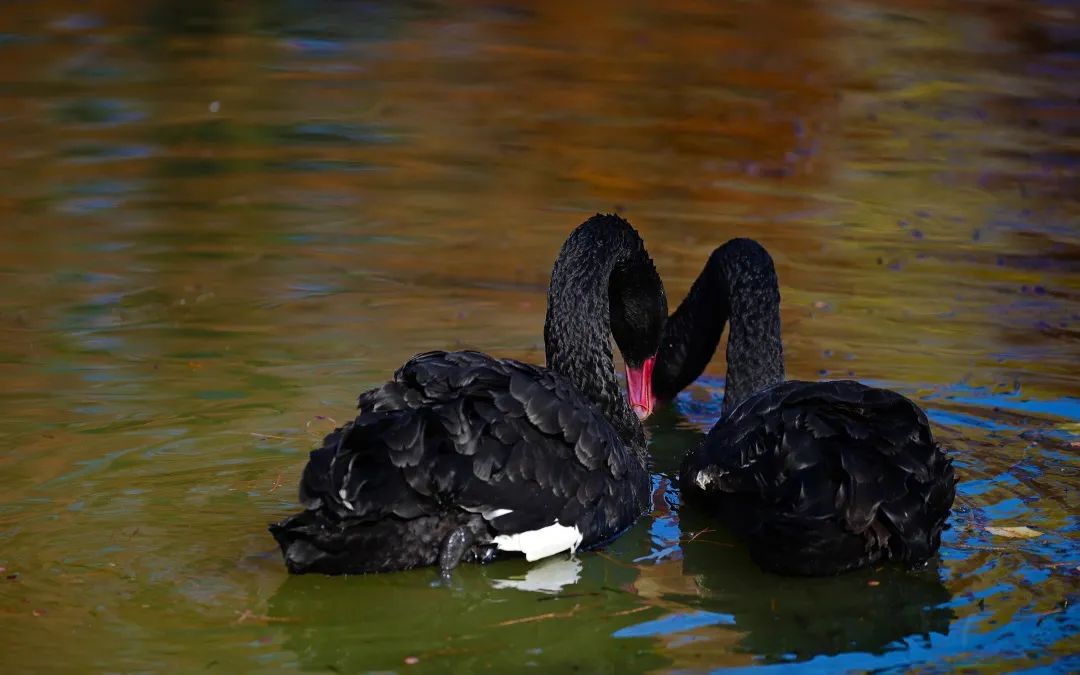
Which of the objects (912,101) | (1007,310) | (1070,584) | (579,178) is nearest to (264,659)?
(1070,584)

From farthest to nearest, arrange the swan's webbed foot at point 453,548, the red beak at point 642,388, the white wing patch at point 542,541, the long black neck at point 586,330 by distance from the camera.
Result: 1. the red beak at point 642,388
2. the long black neck at point 586,330
3. the white wing patch at point 542,541
4. the swan's webbed foot at point 453,548

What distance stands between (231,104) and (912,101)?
20.5 ft

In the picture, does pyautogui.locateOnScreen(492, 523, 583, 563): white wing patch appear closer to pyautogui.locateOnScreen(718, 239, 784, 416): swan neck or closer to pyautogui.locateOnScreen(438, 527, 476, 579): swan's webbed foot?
pyautogui.locateOnScreen(438, 527, 476, 579): swan's webbed foot

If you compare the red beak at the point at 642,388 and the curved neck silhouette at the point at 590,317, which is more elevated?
the curved neck silhouette at the point at 590,317

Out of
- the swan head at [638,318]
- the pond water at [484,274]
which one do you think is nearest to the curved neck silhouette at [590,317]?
the swan head at [638,318]

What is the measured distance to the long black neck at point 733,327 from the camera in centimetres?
745

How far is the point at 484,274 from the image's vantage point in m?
9.97

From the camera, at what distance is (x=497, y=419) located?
5.59 m

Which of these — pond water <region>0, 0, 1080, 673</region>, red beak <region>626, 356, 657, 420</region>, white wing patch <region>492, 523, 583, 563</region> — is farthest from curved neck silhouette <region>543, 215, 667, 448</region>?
white wing patch <region>492, 523, 583, 563</region>

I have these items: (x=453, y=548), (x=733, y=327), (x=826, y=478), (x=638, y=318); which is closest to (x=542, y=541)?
(x=453, y=548)

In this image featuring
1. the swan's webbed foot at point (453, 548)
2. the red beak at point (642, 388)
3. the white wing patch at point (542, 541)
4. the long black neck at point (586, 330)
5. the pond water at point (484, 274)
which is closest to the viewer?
the pond water at point (484, 274)

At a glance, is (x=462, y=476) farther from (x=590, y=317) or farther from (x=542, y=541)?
(x=590, y=317)

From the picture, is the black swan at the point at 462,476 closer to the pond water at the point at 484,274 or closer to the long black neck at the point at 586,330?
the pond water at the point at 484,274

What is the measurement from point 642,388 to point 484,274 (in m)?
2.44
